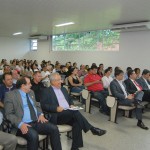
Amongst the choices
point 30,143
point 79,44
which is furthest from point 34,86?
point 79,44

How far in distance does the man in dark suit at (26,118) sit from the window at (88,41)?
6657mm

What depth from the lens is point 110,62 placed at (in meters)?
8.70

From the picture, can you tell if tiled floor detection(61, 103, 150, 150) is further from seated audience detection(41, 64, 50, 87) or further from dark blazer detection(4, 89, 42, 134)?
seated audience detection(41, 64, 50, 87)

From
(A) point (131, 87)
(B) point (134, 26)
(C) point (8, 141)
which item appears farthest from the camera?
(B) point (134, 26)

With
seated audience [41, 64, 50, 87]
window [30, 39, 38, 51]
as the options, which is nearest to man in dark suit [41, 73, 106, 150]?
seated audience [41, 64, 50, 87]

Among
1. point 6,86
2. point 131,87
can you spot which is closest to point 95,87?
point 131,87

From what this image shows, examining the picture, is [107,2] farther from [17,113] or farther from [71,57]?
[71,57]

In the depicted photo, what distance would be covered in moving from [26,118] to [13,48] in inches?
503

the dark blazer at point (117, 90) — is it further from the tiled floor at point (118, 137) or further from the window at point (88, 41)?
the window at point (88, 41)

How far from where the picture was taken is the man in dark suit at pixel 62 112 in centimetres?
264

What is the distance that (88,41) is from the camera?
1007cm

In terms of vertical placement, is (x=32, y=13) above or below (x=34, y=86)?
above

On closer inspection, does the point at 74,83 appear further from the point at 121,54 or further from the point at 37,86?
the point at 121,54

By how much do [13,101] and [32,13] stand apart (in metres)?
4.13
